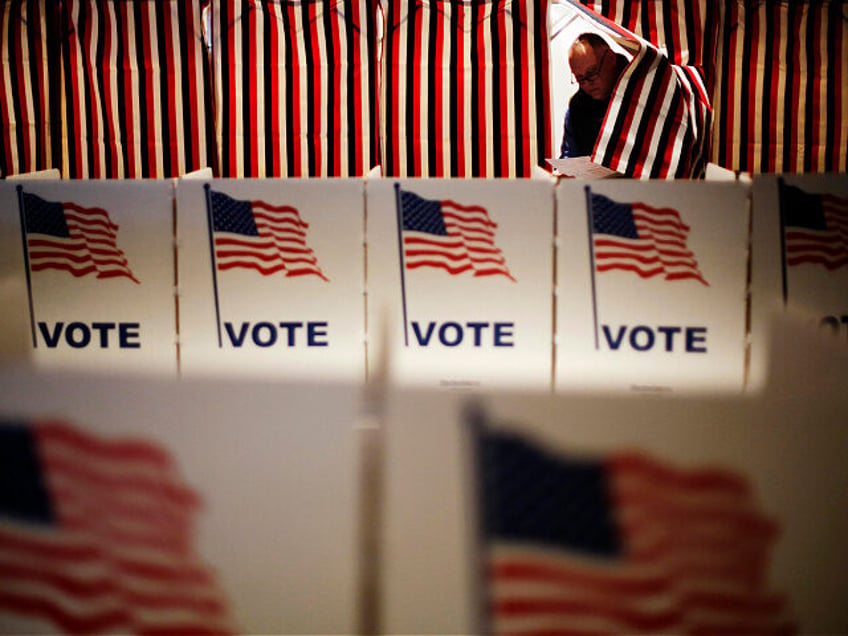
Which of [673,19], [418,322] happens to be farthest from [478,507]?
[673,19]

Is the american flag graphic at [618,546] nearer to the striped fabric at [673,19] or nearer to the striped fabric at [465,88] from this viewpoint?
the striped fabric at [465,88]

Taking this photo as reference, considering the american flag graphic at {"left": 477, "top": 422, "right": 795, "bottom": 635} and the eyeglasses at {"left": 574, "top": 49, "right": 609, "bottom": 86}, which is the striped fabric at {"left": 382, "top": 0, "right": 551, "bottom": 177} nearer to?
the eyeglasses at {"left": 574, "top": 49, "right": 609, "bottom": 86}

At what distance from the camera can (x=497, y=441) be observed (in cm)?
142

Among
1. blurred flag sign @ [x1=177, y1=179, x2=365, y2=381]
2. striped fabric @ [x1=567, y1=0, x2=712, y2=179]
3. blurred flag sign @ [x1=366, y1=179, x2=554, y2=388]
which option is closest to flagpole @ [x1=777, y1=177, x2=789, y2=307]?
striped fabric @ [x1=567, y1=0, x2=712, y2=179]

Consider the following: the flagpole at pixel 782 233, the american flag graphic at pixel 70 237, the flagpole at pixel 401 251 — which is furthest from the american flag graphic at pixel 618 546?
the american flag graphic at pixel 70 237

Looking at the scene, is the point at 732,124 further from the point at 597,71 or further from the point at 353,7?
the point at 353,7

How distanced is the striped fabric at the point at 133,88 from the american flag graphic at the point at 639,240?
7.44 ft

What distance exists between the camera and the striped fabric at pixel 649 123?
252cm

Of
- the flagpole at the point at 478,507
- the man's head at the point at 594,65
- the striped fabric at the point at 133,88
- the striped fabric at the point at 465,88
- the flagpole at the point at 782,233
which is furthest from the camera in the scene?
the striped fabric at the point at 133,88

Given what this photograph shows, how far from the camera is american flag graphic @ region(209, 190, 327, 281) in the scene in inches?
83.7

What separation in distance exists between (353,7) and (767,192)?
218 centimetres

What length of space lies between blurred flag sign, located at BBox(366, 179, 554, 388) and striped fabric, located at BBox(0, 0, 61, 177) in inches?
94.3

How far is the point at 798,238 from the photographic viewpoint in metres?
2.08

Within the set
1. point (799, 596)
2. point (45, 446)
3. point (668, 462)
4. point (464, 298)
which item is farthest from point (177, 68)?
point (799, 596)
